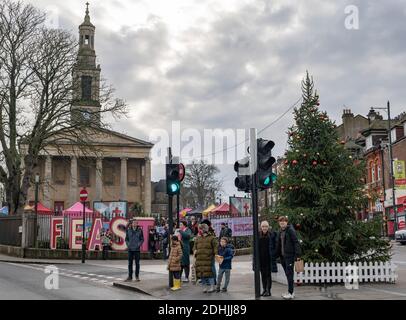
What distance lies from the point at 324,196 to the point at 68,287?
7.64 m

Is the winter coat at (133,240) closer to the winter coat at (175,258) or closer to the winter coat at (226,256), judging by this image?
the winter coat at (175,258)

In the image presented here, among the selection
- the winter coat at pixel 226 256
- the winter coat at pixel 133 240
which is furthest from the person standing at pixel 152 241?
the winter coat at pixel 226 256

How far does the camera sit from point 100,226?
31000mm

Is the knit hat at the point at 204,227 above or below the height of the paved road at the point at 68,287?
above

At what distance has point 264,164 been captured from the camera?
11.9 meters

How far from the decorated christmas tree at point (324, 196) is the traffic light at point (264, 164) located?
356 cm

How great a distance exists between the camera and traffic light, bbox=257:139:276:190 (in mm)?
11844

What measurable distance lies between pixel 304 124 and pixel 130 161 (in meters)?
80.3

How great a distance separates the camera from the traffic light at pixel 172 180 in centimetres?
1540

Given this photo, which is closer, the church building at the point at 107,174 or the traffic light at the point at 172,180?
the traffic light at the point at 172,180

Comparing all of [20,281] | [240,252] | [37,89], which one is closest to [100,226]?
[240,252]

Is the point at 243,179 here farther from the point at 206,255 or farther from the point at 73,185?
the point at 73,185

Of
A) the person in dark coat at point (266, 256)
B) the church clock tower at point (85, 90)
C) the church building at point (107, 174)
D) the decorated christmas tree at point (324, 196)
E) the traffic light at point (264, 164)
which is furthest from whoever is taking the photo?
the church building at point (107, 174)
